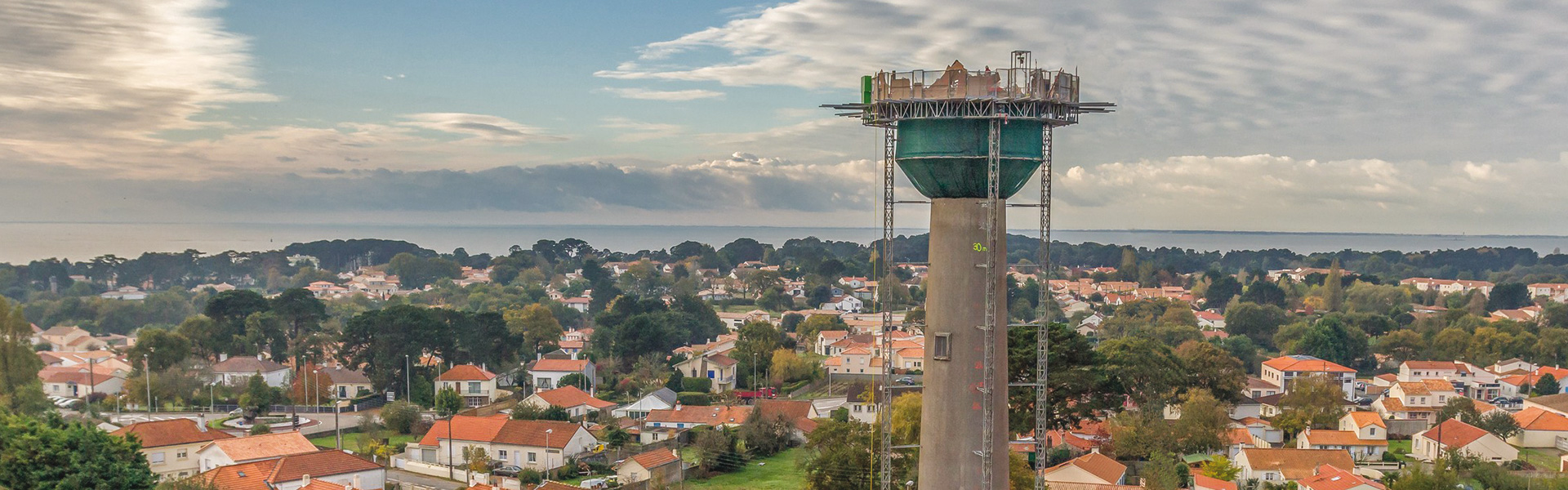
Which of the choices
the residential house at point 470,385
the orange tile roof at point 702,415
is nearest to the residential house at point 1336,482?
the orange tile roof at point 702,415

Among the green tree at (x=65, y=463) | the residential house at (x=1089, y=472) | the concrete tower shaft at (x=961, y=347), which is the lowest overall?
the residential house at (x=1089, y=472)

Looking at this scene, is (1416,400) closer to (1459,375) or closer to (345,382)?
(1459,375)

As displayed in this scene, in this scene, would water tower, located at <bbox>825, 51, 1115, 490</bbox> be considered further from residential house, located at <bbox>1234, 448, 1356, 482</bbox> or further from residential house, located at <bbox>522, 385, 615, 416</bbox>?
residential house, located at <bbox>522, 385, 615, 416</bbox>

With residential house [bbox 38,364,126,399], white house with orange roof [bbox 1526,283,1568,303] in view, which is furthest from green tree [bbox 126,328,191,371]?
white house with orange roof [bbox 1526,283,1568,303]

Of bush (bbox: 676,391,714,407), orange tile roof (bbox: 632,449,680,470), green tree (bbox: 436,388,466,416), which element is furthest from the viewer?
bush (bbox: 676,391,714,407)

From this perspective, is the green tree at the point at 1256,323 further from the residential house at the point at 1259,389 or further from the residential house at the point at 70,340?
the residential house at the point at 70,340

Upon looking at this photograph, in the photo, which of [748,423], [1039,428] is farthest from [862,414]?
[1039,428]

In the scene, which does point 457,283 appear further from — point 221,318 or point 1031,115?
point 1031,115
